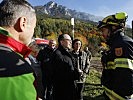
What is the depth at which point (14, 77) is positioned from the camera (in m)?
1.83

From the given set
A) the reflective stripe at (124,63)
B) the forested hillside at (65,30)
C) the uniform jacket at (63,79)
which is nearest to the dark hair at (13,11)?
the reflective stripe at (124,63)

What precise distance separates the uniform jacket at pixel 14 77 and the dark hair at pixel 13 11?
347mm

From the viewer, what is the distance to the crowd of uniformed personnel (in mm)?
1862

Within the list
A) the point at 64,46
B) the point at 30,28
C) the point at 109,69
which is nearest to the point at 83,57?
the point at 64,46

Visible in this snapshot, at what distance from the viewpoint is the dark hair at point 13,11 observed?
2.37m

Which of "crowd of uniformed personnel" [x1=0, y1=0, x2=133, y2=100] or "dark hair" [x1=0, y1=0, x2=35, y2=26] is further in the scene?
"dark hair" [x1=0, y1=0, x2=35, y2=26]

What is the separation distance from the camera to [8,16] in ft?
7.84

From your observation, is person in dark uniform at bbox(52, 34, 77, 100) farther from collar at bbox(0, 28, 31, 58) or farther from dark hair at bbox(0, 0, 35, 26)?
collar at bbox(0, 28, 31, 58)

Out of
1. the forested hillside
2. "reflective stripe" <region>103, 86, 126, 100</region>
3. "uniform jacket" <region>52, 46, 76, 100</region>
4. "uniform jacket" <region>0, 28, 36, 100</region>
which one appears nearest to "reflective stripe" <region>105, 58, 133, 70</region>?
"reflective stripe" <region>103, 86, 126, 100</region>

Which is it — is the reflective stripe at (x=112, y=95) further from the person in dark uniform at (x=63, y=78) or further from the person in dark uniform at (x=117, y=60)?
the person in dark uniform at (x=63, y=78)

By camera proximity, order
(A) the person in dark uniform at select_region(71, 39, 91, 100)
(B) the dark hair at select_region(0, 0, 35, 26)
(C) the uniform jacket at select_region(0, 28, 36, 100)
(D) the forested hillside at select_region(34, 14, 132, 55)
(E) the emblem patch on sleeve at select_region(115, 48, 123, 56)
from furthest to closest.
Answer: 1. (D) the forested hillside at select_region(34, 14, 132, 55)
2. (A) the person in dark uniform at select_region(71, 39, 91, 100)
3. (E) the emblem patch on sleeve at select_region(115, 48, 123, 56)
4. (B) the dark hair at select_region(0, 0, 35, 26)
5. (C) the uniform jacket at select_region(0, 28, 36, 100)

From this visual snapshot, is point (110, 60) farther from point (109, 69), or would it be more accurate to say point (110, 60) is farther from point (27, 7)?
A: point (27, 7)

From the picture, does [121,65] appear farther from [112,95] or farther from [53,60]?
[53,60]

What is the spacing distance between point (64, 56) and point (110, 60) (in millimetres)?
2069
